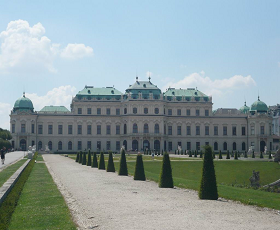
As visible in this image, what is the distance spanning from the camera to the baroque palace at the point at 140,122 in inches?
3438

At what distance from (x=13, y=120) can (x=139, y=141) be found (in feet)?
86.7

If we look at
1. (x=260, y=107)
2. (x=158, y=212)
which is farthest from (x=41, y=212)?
(x=260, y=107)

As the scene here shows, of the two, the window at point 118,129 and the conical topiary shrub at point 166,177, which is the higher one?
the window at point 118,129

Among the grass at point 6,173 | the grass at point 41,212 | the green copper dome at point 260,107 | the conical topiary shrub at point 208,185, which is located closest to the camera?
the grass at point 41,212

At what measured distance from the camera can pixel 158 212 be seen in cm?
1276

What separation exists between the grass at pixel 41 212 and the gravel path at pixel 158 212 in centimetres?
37

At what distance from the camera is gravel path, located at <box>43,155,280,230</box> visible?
10984 millimetres

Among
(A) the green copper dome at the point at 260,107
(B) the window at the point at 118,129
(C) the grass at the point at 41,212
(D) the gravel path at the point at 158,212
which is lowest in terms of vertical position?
(D) the gravel path at the point at 158,212

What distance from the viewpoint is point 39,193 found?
A: 17.0 m

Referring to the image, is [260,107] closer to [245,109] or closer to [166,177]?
[245,109]

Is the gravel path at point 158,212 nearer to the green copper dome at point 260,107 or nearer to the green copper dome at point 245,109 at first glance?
the green copper dome at point 260,107

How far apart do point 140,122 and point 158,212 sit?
244ft

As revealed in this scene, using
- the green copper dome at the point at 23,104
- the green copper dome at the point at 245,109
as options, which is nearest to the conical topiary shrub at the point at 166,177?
the green copper dome at the point at 23,104

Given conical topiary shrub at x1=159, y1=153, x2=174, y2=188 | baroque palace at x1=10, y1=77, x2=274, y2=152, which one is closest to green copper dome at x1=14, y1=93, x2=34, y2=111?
baroque palace at x1=10, y1=77, x2=274, y2=152
